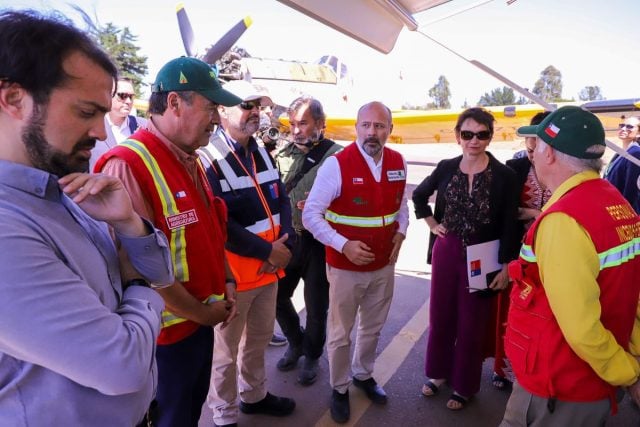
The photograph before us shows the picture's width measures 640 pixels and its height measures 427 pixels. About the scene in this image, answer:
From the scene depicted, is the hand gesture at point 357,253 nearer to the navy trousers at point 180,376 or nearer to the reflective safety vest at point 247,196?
the reflective safety vest at point 247,196

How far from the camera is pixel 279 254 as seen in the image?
235cm

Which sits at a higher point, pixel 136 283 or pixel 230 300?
pixel 136 283

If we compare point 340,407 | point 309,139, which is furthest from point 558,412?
point 309,139

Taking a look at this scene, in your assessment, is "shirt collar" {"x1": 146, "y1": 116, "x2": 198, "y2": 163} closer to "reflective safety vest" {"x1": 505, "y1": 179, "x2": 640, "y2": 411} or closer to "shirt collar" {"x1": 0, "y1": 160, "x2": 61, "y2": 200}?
"shirt collar" {"x1": 0, "y1": 160, "x2": 61, "y2": 200}

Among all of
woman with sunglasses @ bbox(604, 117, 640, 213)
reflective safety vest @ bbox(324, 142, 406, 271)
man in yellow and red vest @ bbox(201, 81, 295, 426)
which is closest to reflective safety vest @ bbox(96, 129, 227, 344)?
man in yellow and red vest @ bbox(201, 81, 295, 426)

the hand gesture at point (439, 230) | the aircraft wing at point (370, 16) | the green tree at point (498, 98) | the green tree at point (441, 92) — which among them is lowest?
the hand gesture at point (439, 230)

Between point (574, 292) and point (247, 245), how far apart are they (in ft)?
5.28

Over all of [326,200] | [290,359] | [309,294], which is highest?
[326,200]

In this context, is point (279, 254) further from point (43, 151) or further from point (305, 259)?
point (43, 151)

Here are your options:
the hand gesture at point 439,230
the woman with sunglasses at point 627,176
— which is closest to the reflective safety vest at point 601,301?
the hand gesture at point 439,230

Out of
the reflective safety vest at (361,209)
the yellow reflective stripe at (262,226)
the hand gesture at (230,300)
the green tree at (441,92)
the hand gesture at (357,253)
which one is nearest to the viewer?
the hand gesture at (230,300)

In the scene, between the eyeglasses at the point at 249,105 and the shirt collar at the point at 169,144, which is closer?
the shirt collar at the point at 169,144

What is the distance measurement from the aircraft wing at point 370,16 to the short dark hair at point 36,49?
0.92 m

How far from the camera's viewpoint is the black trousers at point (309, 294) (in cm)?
315
